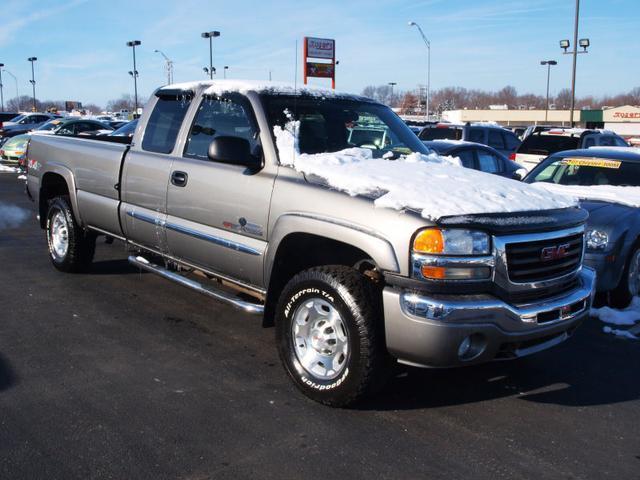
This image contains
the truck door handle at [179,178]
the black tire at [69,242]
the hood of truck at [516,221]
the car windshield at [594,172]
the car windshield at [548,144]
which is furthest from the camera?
the car windshield at [548,144]

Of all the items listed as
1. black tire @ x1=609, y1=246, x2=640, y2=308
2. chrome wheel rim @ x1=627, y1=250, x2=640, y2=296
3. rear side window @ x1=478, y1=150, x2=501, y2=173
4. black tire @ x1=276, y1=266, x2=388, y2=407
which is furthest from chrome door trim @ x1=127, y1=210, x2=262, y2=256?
rear side window @ x1=478, y1=150, x2=501, y2=173

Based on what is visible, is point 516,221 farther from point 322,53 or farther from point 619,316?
point 322,53

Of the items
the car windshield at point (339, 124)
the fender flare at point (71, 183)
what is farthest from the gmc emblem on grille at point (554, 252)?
the fender flare at point (71, 183)

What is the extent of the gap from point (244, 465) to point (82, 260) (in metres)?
4.43

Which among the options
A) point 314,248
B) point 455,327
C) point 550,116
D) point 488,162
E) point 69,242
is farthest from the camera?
point 550,116

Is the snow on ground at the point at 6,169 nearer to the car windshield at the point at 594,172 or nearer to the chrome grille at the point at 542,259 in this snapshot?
the car windshield at the point at 594,172

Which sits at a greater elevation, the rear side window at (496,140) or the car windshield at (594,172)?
the rear side window at (496,140)

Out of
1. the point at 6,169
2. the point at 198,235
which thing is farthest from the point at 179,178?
the point at 6,169

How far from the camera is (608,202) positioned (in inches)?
264

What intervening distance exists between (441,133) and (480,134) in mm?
1524

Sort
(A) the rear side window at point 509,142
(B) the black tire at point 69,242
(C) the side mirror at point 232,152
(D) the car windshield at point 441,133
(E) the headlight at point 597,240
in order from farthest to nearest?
(A) the rear side window at point 509,142
(D) the car windshield at point 441,133
(B) the black tire at point 69,242
(E) the headlight at point 597,240
(C) the side mirror at point 232,152

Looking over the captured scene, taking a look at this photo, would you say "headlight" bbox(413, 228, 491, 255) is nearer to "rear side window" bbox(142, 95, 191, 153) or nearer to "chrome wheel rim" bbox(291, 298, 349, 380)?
"chrome wheel rim" bbox(291, 298, 349, 380)

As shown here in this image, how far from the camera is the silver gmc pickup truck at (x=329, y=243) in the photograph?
11.8 feet

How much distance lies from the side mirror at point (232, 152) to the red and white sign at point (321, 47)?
71.7ft
